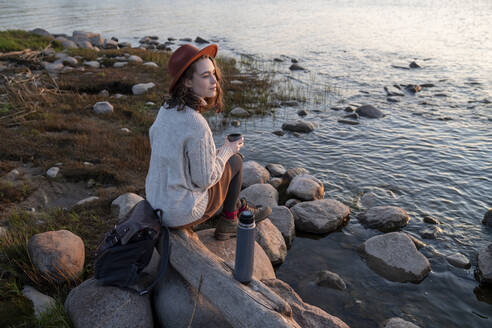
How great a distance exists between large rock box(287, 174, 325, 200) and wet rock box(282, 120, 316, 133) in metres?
4.22

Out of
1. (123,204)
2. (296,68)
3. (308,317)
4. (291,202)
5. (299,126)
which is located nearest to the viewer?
(308,317)

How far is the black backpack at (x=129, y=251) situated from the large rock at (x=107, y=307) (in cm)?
9

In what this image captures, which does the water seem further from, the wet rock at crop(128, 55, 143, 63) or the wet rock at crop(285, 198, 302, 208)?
the wet rock at crop(128, 55, 143, 63)

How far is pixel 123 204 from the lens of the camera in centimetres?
611

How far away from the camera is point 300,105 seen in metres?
15.0

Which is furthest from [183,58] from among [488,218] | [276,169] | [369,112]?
[369,112]

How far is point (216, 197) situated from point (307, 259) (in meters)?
2.65

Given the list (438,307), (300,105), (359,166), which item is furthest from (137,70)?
(438,307)

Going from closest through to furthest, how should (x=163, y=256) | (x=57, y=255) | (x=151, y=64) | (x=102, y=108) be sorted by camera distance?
(x=163, y=256)
(x=57, y=255)
(x=102, y=108)
(x=151, y=64)

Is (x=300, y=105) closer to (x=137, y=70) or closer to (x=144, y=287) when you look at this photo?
(x=137, y=70)

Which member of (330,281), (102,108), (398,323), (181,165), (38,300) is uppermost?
(181,165)

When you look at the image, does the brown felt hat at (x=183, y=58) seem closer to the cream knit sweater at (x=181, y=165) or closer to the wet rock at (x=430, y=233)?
the cream knit sweater at (x=181, y=165)

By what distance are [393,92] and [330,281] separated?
12.9 m

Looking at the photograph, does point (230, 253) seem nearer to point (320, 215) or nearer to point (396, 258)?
point (320, 215)
